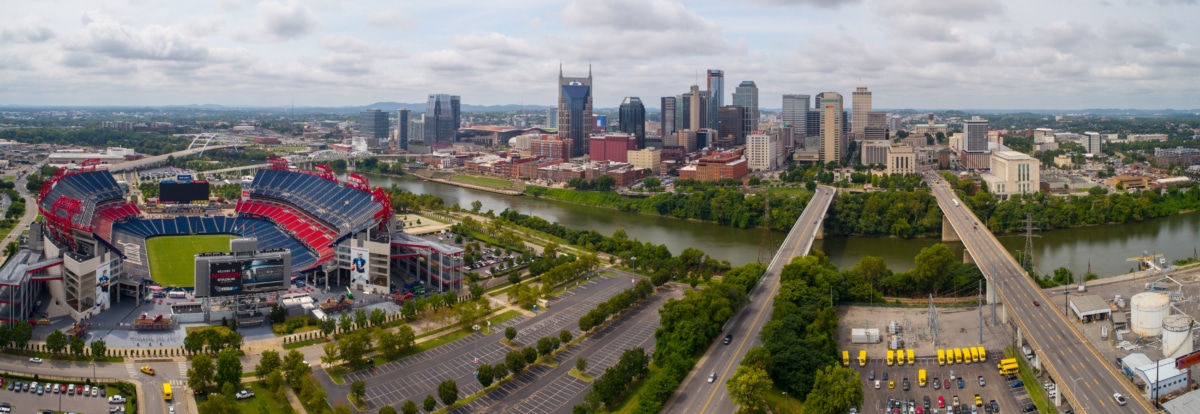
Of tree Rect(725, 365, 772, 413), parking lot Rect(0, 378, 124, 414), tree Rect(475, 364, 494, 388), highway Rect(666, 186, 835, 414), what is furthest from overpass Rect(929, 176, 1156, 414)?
parking lot Rect(0, 378, 124, 414)

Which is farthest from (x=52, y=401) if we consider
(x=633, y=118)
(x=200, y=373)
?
(x=633, y=118)

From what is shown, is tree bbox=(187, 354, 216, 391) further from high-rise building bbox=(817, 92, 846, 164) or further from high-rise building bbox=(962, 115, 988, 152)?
high-rise building bbox=(962, 115, 988, 152)

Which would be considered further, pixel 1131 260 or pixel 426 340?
pixel 1131 260

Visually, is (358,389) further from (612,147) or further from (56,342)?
(612,147)

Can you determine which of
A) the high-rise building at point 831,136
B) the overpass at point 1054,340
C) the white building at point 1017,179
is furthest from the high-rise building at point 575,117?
the overpass at point 1054,340

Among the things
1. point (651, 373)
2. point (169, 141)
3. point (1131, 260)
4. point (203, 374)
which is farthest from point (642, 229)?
point (169, 141)

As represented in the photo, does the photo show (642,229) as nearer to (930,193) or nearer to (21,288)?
(930,193)
